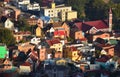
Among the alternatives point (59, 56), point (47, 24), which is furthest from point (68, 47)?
point (47, 24)

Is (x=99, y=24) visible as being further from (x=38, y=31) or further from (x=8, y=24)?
(x=8, y=24)

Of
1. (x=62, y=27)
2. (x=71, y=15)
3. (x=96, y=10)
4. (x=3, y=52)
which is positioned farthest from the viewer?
(x=96, y=10)

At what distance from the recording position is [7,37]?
15.6m

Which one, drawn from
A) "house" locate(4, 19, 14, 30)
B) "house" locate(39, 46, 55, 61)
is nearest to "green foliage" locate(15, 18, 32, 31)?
"house" locate(4, 19, 14, 30)

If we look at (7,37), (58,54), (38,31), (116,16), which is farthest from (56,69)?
(116,16)

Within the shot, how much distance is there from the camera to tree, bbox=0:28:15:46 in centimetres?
1562

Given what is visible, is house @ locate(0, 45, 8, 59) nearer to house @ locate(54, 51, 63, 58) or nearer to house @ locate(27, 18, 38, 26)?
house @ locate(54, 51, 63, 58)

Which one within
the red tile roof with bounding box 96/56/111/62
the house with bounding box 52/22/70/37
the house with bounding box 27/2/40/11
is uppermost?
the house with bounding box 52/22/70/37

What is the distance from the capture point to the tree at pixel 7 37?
1562 centimetres

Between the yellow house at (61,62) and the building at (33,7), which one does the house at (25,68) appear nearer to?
the yellow house at (61,62)

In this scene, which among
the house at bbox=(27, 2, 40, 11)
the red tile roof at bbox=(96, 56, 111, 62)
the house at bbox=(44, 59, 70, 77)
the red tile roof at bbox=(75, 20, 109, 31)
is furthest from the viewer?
the house at bbox=(27, 2, 40, 11)

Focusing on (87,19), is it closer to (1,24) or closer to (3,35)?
(1,24)

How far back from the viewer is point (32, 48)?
15289 mm

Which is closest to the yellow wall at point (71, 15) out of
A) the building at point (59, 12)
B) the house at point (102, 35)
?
the building at point (59, 12)
